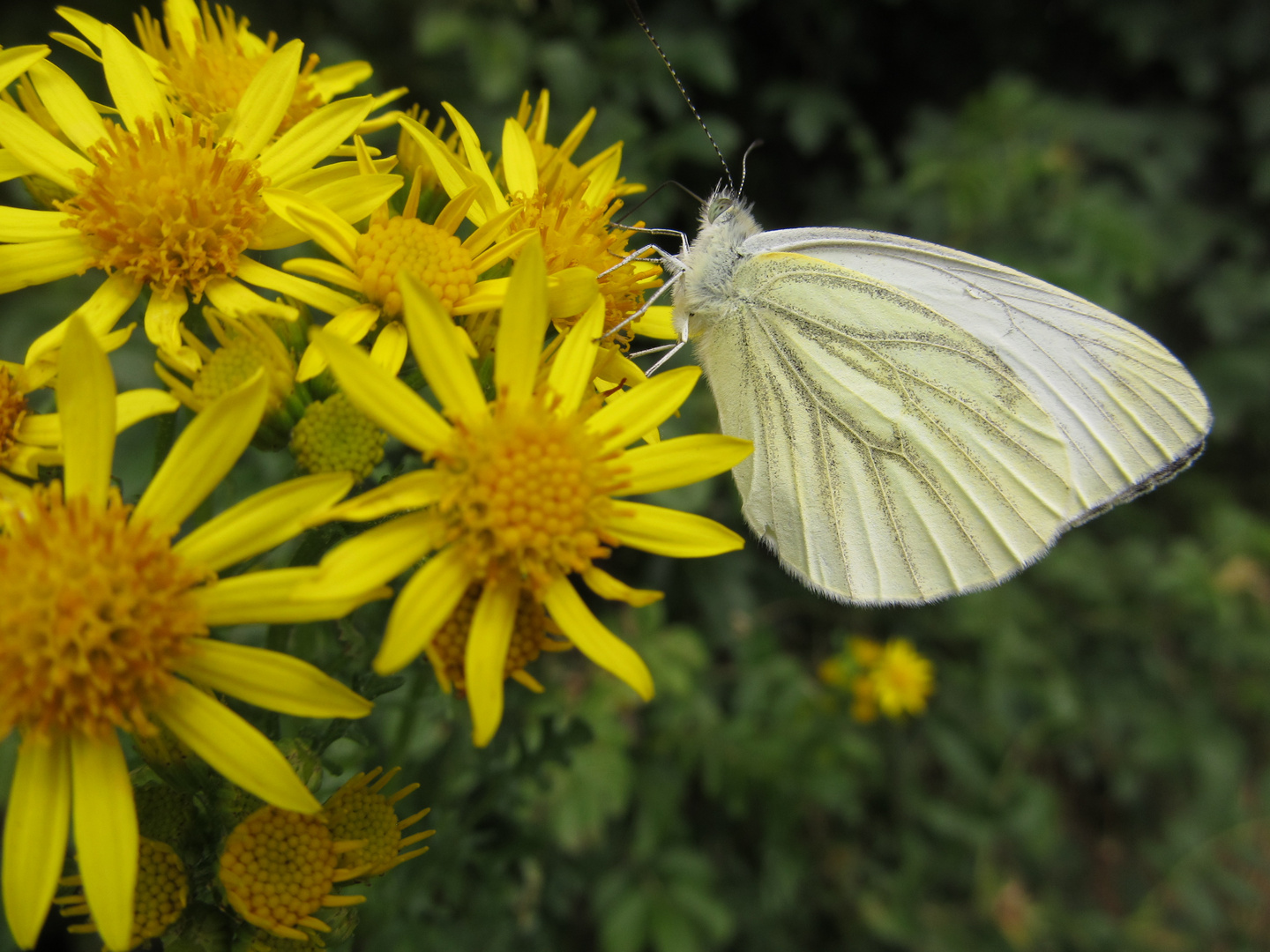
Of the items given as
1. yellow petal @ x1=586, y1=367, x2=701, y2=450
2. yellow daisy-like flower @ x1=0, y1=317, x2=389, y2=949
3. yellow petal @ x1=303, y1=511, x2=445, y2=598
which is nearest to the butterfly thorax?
yellow petal @ x1=586, y1=367, x2=701, y2=450

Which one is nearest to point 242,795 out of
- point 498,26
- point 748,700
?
point 748,700

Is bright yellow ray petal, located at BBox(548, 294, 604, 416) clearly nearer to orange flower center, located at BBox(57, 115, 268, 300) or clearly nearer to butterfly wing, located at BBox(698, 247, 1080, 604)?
orange flower center, located at BBox(57, 115, 268, 300)

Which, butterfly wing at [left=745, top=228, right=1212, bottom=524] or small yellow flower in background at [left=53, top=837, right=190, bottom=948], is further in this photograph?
butterfly wing at [left=745, top=228, right=1212, bottom=524]

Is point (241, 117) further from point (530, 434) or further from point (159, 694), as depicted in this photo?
A: point (159, 694)

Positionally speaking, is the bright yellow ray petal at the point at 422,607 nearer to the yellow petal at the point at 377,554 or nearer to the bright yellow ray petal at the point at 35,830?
the yellow petal at the point at 377,554

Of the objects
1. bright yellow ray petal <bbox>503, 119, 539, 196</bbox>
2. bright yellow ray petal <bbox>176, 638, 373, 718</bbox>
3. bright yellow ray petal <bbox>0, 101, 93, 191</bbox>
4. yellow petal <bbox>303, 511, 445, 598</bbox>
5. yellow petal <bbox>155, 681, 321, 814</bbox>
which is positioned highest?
bright yellow ray petal <bbox>503, 119, 539, 196</bbox>

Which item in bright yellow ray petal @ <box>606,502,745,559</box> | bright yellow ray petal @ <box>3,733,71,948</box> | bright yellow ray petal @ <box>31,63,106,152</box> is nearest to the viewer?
bright yellow ray petal @ <box>3,733,71,948</box>
